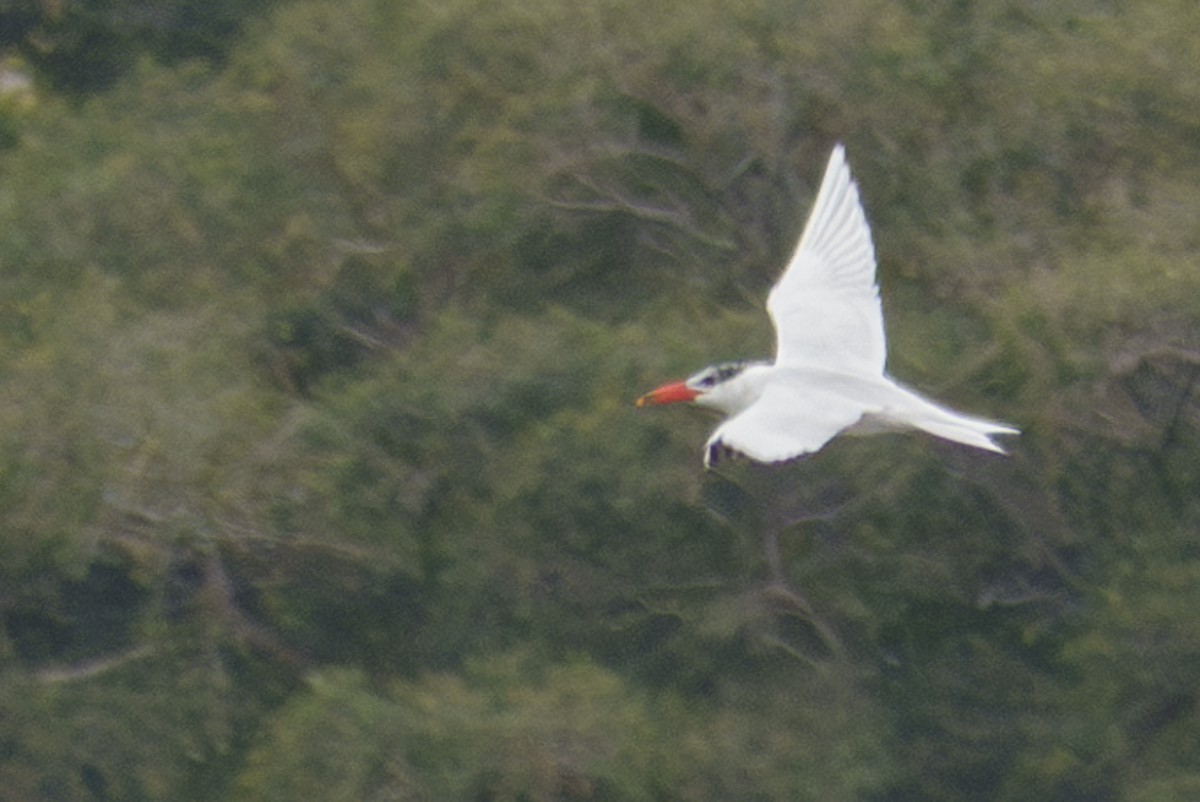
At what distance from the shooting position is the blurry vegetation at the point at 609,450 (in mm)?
13969

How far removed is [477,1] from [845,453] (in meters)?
3.02

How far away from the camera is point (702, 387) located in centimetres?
Answer: 1059

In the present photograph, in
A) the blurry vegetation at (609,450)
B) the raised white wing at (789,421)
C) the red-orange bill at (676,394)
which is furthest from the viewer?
the blurry vegetation at (609,450)

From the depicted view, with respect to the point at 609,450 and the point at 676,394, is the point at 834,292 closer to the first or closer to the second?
the point at 676,394

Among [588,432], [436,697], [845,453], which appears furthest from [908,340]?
[436,697]

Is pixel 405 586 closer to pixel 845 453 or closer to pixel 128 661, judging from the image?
pixel 128 661

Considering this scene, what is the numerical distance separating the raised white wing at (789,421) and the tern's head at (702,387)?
0.29 metres

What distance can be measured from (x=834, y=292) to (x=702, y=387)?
2.48 ft

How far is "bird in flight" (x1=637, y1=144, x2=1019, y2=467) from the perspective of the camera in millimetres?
9352

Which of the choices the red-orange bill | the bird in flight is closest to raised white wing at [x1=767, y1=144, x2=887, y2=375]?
the bird in flight

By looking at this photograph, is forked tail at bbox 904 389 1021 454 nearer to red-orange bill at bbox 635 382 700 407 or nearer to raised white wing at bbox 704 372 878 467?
raised white wing at bbox 704 372 878 467

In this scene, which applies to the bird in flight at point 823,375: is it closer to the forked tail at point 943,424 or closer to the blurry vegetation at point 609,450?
the forked tail at point 943,424

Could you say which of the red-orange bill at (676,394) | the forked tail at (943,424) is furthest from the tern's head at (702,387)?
the forked tail at (943,424)

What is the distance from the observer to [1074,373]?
13.4m
